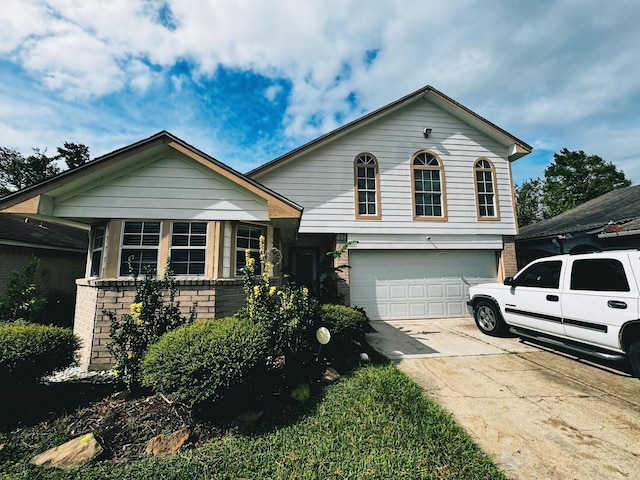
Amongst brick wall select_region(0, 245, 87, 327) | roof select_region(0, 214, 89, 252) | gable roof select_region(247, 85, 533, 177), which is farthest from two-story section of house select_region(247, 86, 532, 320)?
brick wall select_region(0, 245, 87, 327)

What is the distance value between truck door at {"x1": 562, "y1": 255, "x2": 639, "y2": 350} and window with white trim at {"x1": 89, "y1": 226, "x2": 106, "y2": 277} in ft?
31.8

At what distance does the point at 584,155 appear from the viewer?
34406 millimetres

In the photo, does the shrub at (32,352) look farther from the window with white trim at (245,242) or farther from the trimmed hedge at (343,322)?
the trimmed hedge at (343,322)

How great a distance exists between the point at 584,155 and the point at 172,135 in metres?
46.9

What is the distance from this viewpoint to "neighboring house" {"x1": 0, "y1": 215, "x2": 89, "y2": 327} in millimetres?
9617

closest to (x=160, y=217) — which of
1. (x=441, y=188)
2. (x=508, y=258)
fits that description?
(x=441, y=188)

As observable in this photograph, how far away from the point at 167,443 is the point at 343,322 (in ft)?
10.9

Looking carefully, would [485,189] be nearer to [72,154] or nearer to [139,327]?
[139,327]

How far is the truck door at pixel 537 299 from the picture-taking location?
5.60m

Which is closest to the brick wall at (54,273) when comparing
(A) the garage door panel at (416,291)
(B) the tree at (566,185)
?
(A) the garage door panel at (416,291)

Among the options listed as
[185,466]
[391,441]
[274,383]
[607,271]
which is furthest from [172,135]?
[607,271]

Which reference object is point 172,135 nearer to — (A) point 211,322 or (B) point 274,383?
(A) point 211,322

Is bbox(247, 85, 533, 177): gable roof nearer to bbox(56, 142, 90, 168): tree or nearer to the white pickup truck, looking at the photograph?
the white pickup truck

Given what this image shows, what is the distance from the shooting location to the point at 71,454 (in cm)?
292
